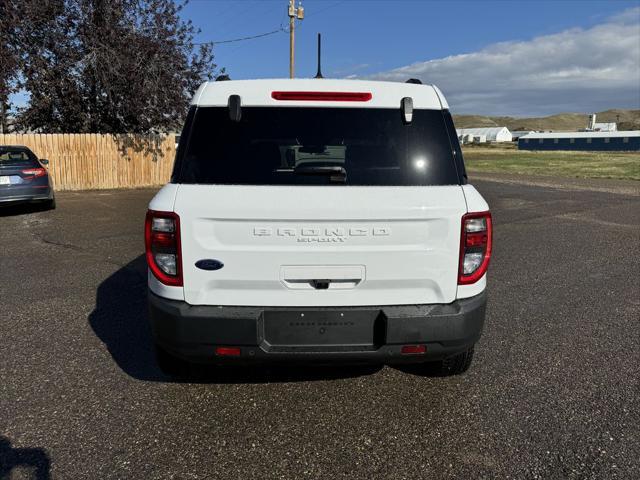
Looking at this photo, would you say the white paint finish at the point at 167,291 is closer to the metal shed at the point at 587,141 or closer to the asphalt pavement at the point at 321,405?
the asphalt pavement at the point at 321,405

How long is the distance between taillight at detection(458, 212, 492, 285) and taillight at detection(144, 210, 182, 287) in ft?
4.98

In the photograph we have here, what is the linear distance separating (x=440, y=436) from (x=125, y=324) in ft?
9.71

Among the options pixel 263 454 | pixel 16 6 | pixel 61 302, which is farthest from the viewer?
pixel 16 6

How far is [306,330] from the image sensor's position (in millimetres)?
2539

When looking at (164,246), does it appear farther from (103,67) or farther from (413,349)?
(103,67)

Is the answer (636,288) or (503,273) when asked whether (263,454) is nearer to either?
(503,273)

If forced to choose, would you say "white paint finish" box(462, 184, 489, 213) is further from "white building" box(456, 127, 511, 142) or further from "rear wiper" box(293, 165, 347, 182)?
"white building" box(456, 127, 511, 142)

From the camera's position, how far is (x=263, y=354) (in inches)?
101

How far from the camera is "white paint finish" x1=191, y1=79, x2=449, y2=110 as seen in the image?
9.00ft

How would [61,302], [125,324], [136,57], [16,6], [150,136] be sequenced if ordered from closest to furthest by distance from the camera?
Answer: [125,324], [61,302], [16,6], [136,57], [150,136]

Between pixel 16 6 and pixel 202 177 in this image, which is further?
pixel 16 6

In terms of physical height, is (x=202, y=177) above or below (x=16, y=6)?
below

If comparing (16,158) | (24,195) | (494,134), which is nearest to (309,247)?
(24,195)

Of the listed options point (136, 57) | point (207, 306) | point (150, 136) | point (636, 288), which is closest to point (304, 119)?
point (207, 306)
